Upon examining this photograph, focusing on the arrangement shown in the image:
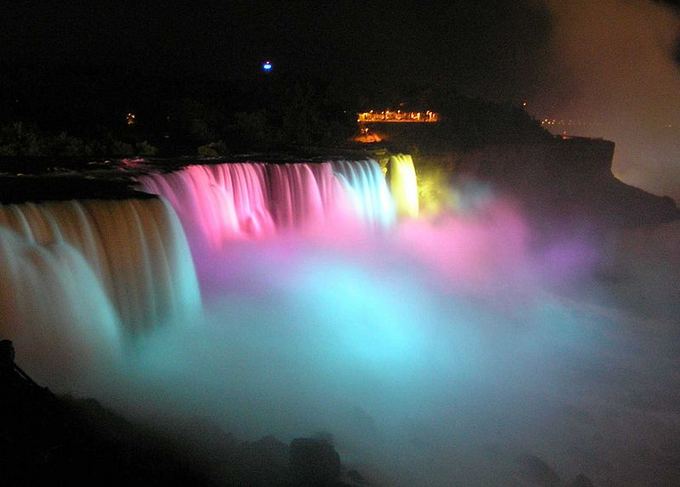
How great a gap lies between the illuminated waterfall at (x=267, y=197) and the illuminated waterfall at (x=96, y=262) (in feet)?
6.33

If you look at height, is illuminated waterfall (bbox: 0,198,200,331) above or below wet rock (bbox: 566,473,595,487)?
above

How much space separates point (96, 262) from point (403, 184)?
1438cm

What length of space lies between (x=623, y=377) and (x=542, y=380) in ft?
5.81

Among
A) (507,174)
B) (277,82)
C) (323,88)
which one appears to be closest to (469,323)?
(507,174)

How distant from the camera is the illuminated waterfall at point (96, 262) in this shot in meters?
6.59

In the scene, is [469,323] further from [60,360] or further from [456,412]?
[60,360]

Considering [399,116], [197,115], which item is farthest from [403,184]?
[399,116]

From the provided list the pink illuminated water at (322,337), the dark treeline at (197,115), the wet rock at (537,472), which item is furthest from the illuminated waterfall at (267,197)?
the wet rock at (537,472)

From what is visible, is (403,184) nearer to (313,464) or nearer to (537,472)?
(537,472)

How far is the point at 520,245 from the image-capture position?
22.0m

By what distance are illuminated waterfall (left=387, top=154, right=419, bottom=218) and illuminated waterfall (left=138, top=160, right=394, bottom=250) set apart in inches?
64.5

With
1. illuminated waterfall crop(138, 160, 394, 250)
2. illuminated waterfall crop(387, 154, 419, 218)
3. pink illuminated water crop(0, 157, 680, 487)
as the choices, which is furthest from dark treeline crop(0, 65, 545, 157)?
pink illuminated water crop(0, 157, 680, 487)

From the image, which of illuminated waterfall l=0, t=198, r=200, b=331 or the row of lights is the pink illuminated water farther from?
the row of lights

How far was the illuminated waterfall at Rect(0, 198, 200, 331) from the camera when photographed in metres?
6.59
